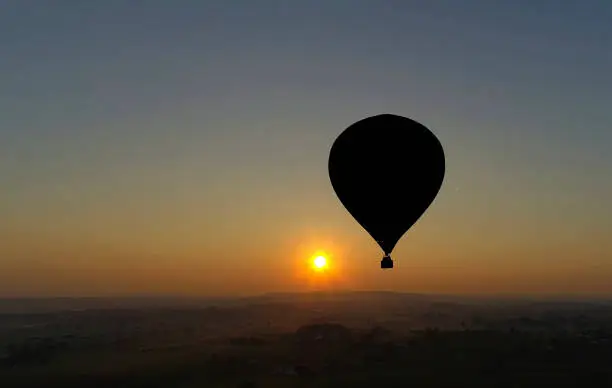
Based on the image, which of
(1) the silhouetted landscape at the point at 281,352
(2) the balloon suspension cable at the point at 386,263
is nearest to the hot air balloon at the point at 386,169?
(2) the balloon suspension cable at the point at 386,263

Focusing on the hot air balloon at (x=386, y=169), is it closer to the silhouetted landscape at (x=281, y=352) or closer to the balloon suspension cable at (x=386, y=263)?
the balloon suspension cable at (x=386, y=263)

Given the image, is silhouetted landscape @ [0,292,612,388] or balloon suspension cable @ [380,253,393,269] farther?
silhouetted landscape @ [0,292,612,388]

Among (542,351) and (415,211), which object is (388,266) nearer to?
(415,211)

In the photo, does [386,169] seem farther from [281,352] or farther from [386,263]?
[281,352]

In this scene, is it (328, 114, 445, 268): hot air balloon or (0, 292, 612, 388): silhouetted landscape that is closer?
(328, 114, 445, 268): hot air balloon

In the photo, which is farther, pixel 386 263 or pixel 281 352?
pixel 281 352

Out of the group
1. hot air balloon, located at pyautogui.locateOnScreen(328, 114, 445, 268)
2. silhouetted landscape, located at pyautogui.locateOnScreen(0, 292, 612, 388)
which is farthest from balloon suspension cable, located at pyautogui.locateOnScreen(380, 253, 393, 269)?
silhouetted landscape, located at pyautogui.locateOnScreen(0, 292, 612, 388)

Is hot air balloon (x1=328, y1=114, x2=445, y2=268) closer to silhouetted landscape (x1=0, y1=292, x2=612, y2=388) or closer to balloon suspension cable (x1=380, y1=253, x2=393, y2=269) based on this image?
balloon suspension cable (x1=380, y1=253, x2=393, y2=269)

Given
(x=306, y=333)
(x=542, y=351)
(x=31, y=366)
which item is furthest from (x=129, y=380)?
(x=542, y=351)

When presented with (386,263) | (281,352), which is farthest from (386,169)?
(281,352)
